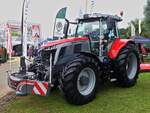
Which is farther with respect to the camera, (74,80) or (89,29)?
(89,29)

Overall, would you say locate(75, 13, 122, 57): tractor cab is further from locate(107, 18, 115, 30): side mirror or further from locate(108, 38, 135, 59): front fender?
locate(108, 38, 135, 59): front fender

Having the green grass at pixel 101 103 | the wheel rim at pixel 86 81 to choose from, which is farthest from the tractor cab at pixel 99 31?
the green grass at pixel 101 103

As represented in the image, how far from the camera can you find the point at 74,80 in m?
8.39

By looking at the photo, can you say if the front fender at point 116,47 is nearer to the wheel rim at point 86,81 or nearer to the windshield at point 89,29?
the windshield at point 89,29

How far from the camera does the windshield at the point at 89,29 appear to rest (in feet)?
33.9

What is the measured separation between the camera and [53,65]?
8977 millimetres

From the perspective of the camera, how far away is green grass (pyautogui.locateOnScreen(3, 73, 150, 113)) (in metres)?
8.12

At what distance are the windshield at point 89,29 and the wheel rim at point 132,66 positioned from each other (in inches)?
58.2

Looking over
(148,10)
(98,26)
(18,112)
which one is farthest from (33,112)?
(148,10)

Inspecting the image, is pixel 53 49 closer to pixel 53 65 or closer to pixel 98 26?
pixel 53 65

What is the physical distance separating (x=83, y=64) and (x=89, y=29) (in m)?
2.10

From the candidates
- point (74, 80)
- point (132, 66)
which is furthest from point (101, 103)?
point (132, 66)

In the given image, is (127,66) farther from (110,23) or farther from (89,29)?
(89,29)

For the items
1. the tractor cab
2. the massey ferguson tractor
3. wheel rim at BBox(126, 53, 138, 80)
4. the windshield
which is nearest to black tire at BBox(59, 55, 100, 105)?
the massey ferguson tractor
